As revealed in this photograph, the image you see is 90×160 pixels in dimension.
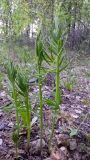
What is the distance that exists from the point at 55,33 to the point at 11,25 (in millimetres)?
5218

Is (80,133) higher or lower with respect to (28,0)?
lower

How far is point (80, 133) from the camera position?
1.83 m

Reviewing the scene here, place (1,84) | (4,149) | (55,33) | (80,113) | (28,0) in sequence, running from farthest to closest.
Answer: (28,0) → (1,84) → (80,113) → (4,149) → (55,33)

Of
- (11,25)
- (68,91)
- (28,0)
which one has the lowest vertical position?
(68,91)

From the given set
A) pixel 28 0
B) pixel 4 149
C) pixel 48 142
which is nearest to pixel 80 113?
pixel 48 142

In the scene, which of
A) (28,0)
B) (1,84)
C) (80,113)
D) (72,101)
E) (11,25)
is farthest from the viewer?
(28,0)

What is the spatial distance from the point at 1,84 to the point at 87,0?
7.52 metres

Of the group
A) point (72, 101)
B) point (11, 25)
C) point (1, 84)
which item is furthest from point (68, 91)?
point (11, 25)

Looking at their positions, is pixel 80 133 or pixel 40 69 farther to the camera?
pixel 80 133

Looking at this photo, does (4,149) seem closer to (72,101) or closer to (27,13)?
(72,101)

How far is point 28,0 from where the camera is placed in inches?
299

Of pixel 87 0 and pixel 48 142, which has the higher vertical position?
pixel 87 0

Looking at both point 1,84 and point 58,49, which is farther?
point 1,84

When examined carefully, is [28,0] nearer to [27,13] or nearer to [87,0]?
[27,13]
